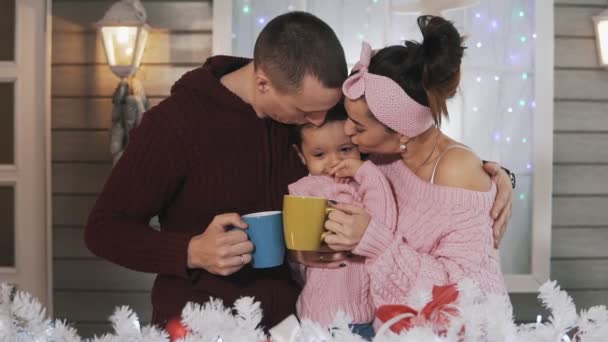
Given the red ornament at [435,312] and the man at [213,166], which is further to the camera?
the man at [213,166]

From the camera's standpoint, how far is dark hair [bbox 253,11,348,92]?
1324 millimetres

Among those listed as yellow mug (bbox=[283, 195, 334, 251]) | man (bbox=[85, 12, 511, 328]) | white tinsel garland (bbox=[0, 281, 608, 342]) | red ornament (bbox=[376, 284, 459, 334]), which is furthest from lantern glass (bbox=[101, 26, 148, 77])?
red ornament (bbox=[376, 284, 459, 334])

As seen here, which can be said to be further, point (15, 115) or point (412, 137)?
point (15, 115)

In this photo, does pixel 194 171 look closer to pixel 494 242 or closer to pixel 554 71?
pixel 494 242

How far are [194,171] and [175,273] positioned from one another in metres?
0.20

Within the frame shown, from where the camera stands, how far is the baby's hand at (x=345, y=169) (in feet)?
4.70

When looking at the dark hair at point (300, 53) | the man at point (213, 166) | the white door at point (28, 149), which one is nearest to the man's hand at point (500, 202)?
the man at point (213, 166)

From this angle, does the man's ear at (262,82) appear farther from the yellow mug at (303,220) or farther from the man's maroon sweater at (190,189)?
the yellow mug at (303,220)

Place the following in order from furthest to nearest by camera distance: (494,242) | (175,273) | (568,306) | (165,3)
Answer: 1. (165,3)
2. (494,242)
3. (175,273)
4. (568,306)

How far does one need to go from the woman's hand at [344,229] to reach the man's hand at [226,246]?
0.48 ft

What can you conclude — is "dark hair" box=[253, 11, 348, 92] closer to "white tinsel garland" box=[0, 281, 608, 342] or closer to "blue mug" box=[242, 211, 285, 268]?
"blue mug" box=[242, 211, 285, 268]

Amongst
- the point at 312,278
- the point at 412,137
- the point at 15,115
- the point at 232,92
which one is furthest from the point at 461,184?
the point at 15,115

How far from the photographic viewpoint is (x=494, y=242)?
141 cm

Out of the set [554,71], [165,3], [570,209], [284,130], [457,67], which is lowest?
[570,209]
